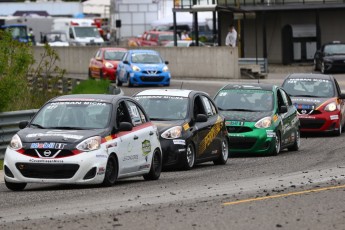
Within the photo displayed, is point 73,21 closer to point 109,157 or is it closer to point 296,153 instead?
point 296,153

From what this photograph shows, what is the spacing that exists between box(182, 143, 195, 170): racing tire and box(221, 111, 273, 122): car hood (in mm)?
3103

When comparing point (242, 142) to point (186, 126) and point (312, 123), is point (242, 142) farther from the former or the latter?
point (312, 123)

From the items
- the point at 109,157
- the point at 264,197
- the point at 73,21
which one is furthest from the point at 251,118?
the point at 73,21

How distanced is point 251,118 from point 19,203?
374 inches

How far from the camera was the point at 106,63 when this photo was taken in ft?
158

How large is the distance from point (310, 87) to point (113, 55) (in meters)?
20.6

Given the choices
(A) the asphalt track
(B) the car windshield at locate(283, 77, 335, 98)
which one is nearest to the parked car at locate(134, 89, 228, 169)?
(A) the asphalt track

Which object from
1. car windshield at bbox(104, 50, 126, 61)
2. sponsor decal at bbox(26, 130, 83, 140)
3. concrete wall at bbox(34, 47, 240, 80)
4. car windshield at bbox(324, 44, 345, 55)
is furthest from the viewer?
car windshield at bbox(324, 44, 345, 55)

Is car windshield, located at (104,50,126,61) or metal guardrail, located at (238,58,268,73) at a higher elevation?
car windshield, located at (104,50,126,61)

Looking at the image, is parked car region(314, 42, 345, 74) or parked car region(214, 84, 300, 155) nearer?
parked car region(214, 84, 300, 155)

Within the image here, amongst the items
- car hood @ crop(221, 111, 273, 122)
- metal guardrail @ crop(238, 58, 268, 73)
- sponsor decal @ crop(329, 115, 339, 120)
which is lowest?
metal guardrail @ crop(238, 58, 268, 73)

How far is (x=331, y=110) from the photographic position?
92.7 feet

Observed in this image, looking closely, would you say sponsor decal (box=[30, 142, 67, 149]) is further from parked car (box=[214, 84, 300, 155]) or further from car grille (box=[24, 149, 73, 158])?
parked car (box=[214, 84, 300, 155])

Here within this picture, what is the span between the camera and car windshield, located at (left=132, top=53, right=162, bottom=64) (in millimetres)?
44969
